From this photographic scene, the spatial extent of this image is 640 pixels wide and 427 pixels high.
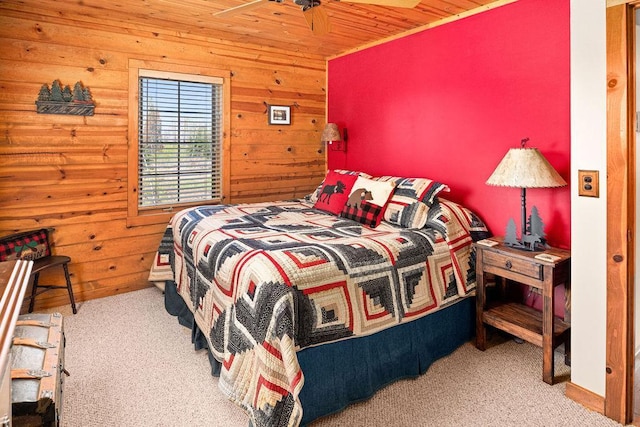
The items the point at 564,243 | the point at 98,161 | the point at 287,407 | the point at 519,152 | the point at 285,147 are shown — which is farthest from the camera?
the point at 285,147

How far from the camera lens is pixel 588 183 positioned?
1951mm

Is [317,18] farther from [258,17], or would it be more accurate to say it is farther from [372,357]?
[372,357]

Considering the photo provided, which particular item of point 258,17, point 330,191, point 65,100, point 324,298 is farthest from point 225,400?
point 258,17

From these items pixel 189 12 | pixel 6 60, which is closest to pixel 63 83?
pixel 6 60

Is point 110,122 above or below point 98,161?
above

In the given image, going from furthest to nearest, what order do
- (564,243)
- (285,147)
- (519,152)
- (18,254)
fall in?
(285,147), (18,254), (564,243), (519,152)

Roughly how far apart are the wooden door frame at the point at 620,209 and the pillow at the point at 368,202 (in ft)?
4.62

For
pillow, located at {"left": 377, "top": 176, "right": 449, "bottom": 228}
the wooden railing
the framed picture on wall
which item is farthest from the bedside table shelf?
the framed picture on wall

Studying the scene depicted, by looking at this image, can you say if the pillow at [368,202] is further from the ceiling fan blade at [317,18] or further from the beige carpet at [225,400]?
the ceiling fan blade at [317,18]

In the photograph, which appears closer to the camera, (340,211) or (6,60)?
(6,60)

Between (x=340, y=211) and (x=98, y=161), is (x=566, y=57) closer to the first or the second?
(x=340, y=211)

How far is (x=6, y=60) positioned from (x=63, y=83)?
1.23 feet

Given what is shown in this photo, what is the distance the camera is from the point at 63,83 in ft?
10.4

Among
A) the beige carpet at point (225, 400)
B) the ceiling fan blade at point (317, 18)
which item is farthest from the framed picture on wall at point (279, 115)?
the beige carpet at point (225, 400)
